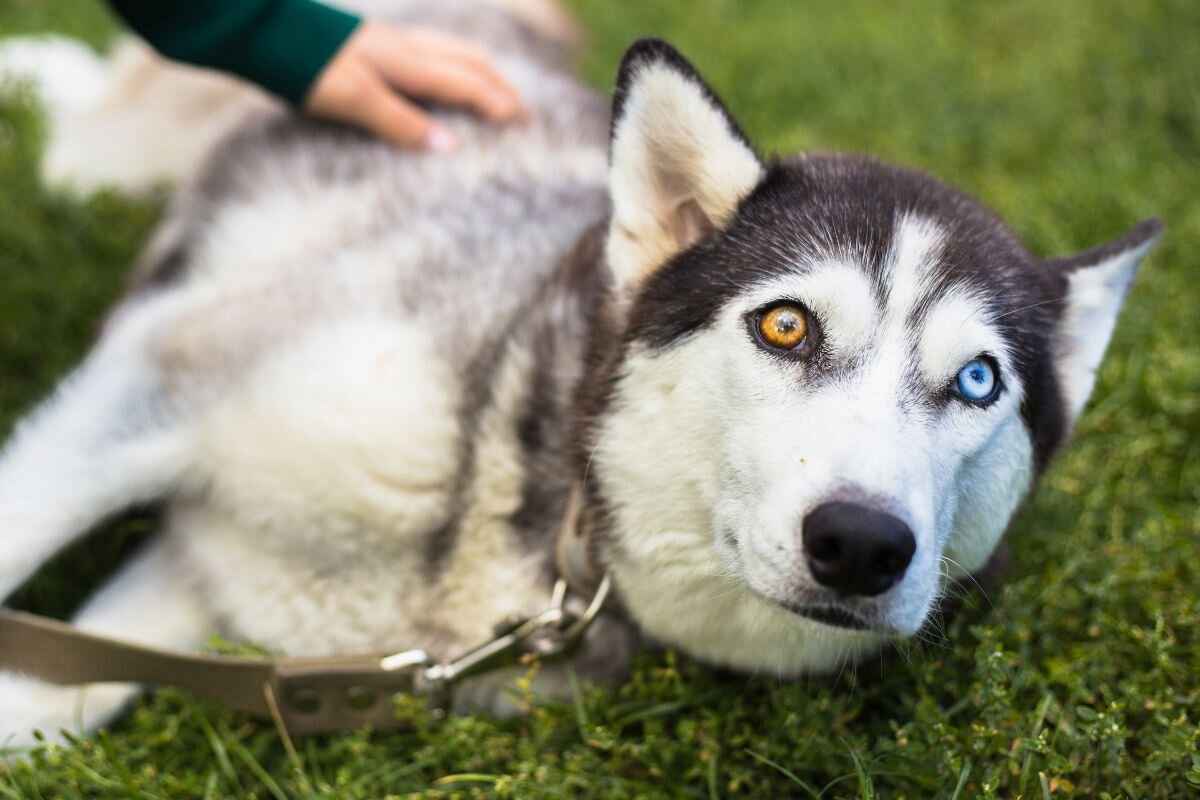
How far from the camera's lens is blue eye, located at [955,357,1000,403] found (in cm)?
232

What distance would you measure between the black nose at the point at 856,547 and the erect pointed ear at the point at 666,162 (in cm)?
85

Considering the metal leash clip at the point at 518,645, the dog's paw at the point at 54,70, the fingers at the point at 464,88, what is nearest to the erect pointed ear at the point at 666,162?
the metal leash clip at the point at 518,645

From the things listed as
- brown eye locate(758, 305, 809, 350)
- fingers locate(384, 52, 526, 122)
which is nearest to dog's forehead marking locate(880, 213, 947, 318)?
brown eye locate(758, 305, 809, 350)

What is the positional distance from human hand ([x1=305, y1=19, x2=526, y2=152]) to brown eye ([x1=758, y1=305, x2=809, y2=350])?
1907mm

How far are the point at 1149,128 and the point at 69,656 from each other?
5.25 m

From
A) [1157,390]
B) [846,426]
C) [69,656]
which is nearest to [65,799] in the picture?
[69,656]

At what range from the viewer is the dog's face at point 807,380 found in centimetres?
211

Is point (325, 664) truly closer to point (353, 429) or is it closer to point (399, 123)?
point (353, 429)

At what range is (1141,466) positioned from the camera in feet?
11.7

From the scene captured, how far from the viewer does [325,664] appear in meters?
2.66

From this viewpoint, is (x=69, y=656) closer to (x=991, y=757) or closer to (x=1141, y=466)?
(x=991, y=757)

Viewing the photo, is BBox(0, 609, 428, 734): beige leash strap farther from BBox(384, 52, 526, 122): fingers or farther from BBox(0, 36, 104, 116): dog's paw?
BBox(0, 36, 104, 116): dog's paw

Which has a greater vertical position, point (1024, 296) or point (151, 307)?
point (1024, 296)

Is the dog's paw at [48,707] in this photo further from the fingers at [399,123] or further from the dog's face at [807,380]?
the fingers at [399,123]
